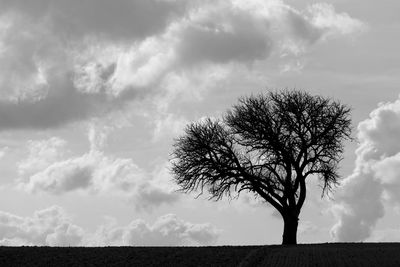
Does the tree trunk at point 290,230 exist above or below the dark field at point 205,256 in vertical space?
above

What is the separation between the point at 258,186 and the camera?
184 ft

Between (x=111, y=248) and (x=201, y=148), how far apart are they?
13.1 metres

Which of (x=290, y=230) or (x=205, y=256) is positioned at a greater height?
(x=290, y=230)

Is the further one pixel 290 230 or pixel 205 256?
pixel 290 230

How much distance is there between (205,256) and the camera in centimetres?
4184

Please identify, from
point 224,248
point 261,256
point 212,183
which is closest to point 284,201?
point 212,183

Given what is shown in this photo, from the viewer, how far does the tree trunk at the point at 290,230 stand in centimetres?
5516

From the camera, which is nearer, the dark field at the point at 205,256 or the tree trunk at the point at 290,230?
the dark field at the point at 205,256

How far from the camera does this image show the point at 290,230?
2179 inches

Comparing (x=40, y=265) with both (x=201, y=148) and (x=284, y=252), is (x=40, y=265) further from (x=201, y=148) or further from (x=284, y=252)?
(x=201, y=148)

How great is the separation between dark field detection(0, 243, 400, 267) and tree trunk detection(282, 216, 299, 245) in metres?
7.08

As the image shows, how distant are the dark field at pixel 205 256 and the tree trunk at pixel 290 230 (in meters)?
7.08

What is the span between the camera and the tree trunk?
5516 cm

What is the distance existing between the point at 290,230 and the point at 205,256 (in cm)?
1539
